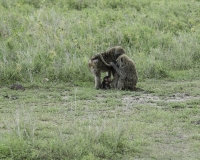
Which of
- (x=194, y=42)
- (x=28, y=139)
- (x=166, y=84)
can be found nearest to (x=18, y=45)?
(x=166, y=84)

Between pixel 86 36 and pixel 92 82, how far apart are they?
329cm

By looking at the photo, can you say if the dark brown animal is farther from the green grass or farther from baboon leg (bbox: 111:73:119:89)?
baboon leg (bbox: 111:73:119:89)

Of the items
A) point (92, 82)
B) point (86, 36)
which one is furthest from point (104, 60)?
point (86, 36)

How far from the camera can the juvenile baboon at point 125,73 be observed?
1031 cm

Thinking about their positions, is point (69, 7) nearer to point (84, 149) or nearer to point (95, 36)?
point (95, 36)

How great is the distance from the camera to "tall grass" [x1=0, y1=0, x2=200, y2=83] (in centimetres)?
1170

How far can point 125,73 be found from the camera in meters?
10.4

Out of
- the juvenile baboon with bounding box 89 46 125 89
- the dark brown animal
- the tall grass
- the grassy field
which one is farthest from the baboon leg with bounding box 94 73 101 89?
the dark brown animal

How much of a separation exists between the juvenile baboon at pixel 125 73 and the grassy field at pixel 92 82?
10.4 inches

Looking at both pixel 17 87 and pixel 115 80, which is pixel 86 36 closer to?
pixel 115 80

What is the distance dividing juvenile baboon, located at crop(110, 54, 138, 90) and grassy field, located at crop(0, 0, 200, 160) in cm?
26

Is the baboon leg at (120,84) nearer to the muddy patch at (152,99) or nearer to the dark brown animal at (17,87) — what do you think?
the muddy patch at (152,99)

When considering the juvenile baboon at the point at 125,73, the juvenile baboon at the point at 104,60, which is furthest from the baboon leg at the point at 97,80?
the juvenile baboon at the point at 125,73

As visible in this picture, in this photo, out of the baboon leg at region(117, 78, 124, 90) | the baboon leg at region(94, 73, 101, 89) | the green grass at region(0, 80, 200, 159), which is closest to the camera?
the green grass at region(0, 80, 200, 159)
